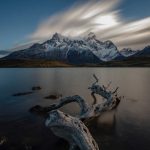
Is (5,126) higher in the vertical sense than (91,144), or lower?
lower

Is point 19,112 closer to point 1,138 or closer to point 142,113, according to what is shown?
point 1,138

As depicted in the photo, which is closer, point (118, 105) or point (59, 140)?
point (59, 140)

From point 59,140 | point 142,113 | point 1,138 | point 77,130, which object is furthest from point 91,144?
point 142,113

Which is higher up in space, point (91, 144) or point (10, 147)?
point (91, 144)

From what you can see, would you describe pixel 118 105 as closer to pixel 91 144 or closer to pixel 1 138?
pixel 1 138

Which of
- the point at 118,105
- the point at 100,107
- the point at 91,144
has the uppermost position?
the point at 91,144

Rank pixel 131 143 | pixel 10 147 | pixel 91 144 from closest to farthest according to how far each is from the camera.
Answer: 1. pixel 91 144
2. pixel 10 147
3. pixel 131 143

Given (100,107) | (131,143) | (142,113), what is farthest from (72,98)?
(142,113)

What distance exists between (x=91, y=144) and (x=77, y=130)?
4.30 feet

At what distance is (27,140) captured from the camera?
2314cm

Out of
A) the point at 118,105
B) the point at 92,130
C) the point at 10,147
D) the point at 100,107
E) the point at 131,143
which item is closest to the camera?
the point at 10,147

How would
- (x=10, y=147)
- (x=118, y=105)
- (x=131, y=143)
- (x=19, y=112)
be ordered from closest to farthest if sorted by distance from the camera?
(x=10, y=147), (x=131, y=143), (x=19, y=112), (x=118, y=105)

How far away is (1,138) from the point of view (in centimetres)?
2309

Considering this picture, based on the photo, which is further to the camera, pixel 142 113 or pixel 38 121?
pixel 142 113
